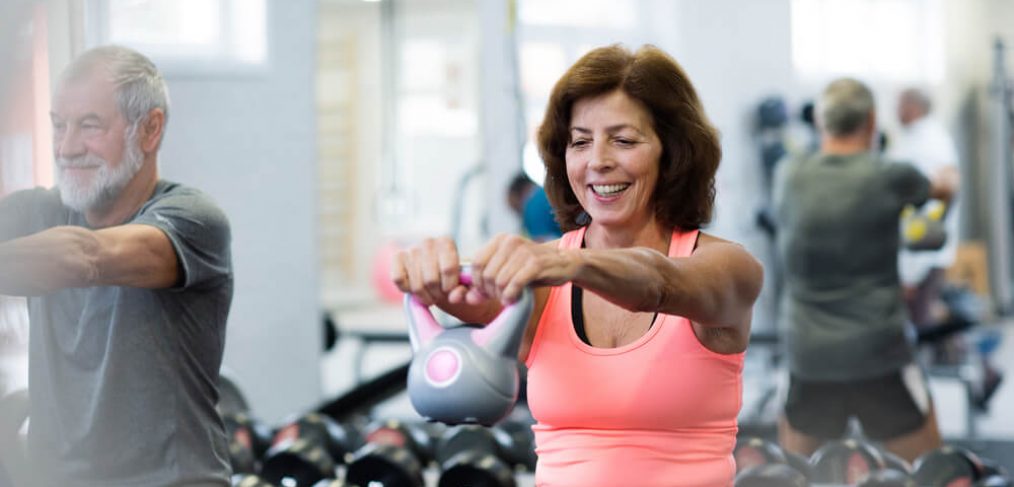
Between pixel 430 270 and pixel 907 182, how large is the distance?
2.15m

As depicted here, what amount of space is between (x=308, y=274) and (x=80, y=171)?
2.48 meters

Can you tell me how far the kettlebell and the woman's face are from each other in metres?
0.31

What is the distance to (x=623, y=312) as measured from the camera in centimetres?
157

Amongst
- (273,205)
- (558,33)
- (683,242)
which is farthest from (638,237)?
(558,33)

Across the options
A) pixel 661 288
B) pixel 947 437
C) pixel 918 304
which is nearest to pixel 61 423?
pixel 661 288

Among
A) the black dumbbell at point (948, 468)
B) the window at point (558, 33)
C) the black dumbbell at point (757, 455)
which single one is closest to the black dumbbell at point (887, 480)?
the black dumbbell at point (948, 468)

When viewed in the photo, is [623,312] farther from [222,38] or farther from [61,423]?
[222,38]

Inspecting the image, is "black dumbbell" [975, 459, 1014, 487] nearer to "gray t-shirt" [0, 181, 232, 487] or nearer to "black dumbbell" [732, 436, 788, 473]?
"black dumbbell" [732, 436, 788, 473]

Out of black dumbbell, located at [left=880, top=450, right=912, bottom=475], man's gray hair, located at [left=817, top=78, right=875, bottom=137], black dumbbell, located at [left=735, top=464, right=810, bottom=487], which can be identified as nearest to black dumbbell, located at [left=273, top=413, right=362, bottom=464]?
black dumbbell, located at [left=735, top=464, right=810, bottom=487]

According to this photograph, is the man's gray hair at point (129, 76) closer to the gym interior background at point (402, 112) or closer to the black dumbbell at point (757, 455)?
the gym interior background at point (402, 112)

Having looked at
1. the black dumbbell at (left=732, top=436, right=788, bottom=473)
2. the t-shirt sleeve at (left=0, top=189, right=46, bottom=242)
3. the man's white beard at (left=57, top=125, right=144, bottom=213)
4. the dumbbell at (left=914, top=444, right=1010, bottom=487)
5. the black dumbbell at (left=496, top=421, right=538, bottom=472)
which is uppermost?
the man's white beard at (left=57, top=125, right=144, bottom=213)

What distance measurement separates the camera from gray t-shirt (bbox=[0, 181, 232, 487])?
66.8 inches

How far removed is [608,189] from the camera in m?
1.56

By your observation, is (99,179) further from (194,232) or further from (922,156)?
(922,156)
